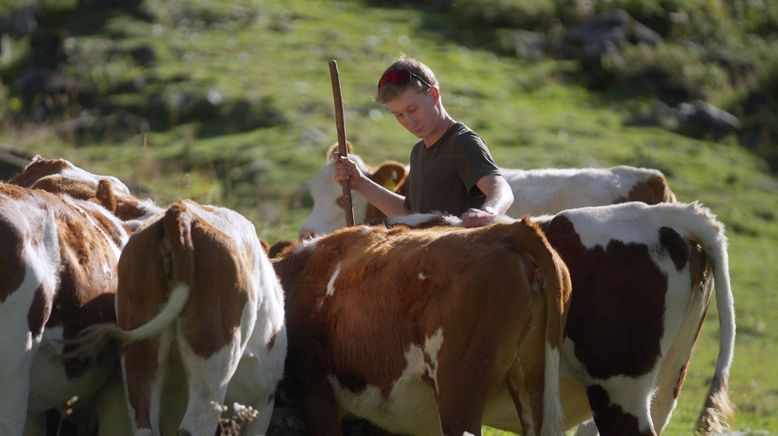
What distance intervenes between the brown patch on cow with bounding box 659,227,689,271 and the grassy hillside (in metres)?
6.61

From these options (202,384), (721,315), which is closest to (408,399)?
(202,384)

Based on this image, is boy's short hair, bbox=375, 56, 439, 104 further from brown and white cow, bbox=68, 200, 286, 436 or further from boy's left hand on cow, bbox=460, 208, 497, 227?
brown and white cow, bbox=68, 200, 286, 436

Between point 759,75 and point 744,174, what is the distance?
6.89 metres

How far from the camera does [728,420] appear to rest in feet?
23.2

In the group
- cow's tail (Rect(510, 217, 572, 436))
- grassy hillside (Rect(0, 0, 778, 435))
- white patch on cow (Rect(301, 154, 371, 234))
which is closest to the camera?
cow's tail (Rect(510, 217, 572, 436))

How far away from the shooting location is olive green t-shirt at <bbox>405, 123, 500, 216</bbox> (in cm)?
808

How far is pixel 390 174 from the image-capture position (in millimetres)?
12570

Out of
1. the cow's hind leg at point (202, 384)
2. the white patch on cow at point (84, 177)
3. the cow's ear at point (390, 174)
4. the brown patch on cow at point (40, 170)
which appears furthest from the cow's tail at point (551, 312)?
the cow's ear at point (390, 174)

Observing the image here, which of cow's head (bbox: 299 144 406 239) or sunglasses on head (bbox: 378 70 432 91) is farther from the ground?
sunglasses on head (bbox: 378 70 432 91)

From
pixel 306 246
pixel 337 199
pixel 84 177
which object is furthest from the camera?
pixel 337 199

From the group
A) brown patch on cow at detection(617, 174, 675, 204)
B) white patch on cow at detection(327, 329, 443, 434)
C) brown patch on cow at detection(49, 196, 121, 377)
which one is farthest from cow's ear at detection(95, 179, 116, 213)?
brown patch on cow at detection(617, 174, 675, 204)

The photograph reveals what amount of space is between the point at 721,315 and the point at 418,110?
87.8 inches

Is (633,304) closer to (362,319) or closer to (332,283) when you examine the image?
(362,319)

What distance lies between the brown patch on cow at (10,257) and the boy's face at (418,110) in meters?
2.86
